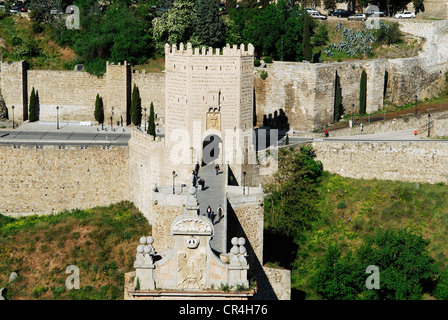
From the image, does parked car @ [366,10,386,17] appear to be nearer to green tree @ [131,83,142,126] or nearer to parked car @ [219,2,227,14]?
parked car @ [219,2,227,14]

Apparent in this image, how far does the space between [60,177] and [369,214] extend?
1354cm

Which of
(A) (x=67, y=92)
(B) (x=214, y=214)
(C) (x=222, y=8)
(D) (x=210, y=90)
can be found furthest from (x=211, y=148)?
(C) (x=222, y=8)

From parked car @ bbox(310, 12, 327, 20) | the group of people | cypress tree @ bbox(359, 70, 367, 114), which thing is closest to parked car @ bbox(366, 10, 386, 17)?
parked car @ bbox(310, 12, 327, 20)

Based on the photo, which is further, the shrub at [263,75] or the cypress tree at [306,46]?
the cypress tree at [306,46]

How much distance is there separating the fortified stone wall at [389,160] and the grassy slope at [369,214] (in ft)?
1.38

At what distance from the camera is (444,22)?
66.9 m

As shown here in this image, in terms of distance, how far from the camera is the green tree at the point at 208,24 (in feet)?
205

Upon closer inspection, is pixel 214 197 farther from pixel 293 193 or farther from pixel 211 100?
Result: pixel 293 193

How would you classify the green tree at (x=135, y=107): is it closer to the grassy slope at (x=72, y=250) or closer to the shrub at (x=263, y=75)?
the shrub at (x=263, y=75)

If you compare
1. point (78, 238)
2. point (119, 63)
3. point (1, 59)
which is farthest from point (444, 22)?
point (78, 238)

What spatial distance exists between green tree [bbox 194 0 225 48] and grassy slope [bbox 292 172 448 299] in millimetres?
14171

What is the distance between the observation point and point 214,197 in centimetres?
3919

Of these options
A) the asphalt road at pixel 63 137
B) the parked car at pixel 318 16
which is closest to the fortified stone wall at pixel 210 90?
the asphalt road at pixel 63 137

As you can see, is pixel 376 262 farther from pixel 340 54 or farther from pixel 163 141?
pixel 340 54
